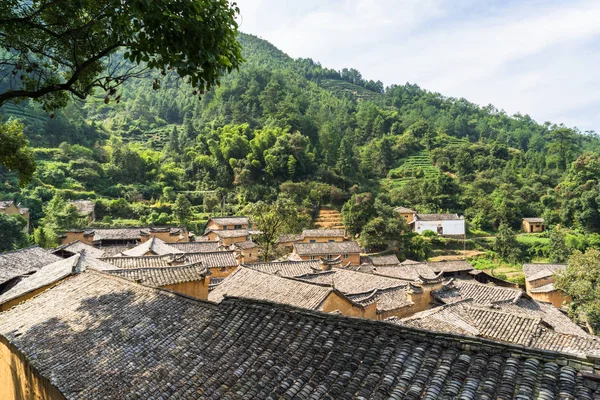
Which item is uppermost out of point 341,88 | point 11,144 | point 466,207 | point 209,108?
point 341,88

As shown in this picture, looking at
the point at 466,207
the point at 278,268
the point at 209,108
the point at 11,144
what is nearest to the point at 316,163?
the point at 466,207

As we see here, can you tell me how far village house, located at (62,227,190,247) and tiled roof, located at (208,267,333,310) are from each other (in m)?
22.0

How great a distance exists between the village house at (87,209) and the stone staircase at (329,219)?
30461mm

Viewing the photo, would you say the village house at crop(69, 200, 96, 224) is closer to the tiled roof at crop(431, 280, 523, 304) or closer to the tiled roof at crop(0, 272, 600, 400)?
the tiled roof at crop(431, 280, 523, 304)

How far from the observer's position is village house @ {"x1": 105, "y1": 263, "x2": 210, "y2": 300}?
38.3 ft

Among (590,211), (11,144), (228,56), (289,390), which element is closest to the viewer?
(289,390)

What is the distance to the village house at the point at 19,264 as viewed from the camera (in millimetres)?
16641

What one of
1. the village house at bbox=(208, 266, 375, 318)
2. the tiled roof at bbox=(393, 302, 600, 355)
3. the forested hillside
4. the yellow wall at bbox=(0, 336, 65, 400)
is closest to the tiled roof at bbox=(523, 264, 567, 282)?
the forested hillside

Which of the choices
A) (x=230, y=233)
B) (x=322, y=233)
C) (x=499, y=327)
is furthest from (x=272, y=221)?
(x=499, y=327)

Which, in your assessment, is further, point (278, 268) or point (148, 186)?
point (148, 186)

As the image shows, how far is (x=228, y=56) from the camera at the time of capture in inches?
238

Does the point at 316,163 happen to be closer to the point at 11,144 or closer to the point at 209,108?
the point at 209,108

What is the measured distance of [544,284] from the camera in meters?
35.8

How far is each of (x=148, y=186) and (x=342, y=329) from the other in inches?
2444
